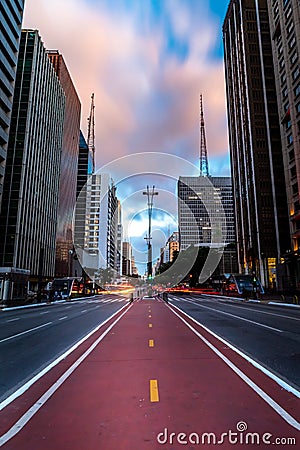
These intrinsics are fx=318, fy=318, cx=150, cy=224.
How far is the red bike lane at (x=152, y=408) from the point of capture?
405 cm

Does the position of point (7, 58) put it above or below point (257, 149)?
above

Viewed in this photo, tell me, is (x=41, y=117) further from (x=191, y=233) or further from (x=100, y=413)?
(x=191, y=233)

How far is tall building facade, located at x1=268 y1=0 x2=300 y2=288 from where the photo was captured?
164 feet

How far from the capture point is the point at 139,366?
7750mm

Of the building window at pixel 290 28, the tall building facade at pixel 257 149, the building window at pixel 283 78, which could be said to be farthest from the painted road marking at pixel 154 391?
the building window at pixel 283 78

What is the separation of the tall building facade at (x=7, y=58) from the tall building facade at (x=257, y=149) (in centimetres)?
4852

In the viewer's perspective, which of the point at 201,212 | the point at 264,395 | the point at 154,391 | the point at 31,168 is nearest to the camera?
the point at 264,395

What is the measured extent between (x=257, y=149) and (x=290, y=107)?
20251 millimetres

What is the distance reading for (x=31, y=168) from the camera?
2552 inches

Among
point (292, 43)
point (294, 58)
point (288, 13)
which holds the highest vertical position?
point (288, 13)

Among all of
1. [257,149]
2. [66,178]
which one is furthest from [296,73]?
[66,178]

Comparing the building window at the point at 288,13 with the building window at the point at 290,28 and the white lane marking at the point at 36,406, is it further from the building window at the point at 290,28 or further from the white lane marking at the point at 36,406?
the white lane marking at the point at 36,406

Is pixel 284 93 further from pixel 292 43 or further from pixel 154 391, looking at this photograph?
pixel 154 391

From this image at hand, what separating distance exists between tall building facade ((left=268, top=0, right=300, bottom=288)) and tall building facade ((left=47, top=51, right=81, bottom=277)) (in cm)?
5562
